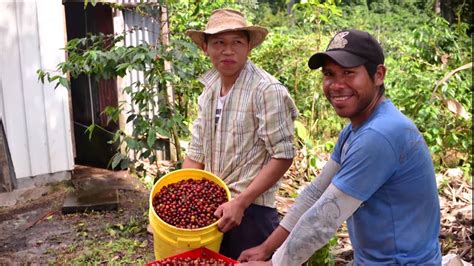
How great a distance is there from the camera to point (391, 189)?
1877 millimetres

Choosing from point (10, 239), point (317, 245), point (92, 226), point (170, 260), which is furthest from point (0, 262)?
point (317, 245)

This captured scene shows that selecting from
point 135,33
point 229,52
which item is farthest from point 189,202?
point 135,33

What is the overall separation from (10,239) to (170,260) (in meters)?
3.10

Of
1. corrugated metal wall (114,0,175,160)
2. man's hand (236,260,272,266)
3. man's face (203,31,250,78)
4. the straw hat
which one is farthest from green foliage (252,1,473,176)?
man's hand (236,260,272,266)

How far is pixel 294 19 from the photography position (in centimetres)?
1842

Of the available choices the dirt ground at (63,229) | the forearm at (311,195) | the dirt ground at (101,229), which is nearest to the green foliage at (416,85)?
the dirt ground at (101,229)

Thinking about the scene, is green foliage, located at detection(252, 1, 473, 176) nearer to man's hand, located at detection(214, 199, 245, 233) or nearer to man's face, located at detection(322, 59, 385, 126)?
man's hand, located at detection(214, 199, 245, 233)

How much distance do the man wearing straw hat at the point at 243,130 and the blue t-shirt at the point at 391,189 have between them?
620mm

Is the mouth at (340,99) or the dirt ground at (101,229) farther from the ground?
the mouth at (340,99)

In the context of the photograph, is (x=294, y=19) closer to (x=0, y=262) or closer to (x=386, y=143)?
(x=0, y=262)

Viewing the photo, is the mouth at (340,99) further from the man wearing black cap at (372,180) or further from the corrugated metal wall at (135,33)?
the corrugated metal wall at (135,33)

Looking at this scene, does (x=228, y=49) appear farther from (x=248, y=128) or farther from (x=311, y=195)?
(x=311, y=195)

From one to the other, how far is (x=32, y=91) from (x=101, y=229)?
195cm

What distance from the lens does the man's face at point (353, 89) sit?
192 centimetres
